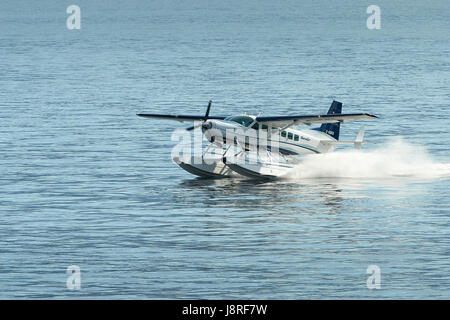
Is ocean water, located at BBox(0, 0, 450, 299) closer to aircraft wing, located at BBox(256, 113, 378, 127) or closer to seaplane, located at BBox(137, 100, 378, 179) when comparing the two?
seaplane, located at BBox(137, 100, 378, 179)

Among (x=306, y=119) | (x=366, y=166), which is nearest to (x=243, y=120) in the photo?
(x=306, y=119)

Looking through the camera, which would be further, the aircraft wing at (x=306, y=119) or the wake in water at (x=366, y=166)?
the wake in water at (x=366, y=166)

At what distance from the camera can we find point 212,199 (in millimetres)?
39844

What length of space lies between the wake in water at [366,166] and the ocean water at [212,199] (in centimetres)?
10

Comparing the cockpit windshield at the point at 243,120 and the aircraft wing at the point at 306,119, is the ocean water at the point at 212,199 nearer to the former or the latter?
the aircraft wing at the point at 306,119

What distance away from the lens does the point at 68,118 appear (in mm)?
69375

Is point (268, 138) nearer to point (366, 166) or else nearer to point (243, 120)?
point (243, 120)

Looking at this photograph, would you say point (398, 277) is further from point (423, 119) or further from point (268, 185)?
point (423, 119)

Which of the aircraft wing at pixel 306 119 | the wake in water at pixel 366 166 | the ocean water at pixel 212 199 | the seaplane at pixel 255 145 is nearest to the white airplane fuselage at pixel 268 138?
the seaplane at pixel 255 145

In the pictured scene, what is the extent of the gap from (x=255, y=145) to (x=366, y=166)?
21.9ft

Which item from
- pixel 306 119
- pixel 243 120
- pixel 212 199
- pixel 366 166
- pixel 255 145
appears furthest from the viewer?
pixel 366 166

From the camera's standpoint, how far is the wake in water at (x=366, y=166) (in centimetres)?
4562
